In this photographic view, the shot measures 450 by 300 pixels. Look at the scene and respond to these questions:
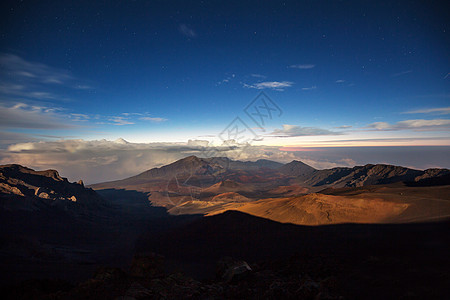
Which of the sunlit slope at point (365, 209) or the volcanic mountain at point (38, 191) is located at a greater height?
the sunlit slope at point (365, 209)

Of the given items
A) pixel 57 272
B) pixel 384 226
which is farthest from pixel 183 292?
pixel 384 226

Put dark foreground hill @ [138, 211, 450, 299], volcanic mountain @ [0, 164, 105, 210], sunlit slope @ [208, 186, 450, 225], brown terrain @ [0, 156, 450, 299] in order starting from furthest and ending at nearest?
volcanic mountain @ [0, 164, 105, 210] → sunlit slope @ [208, 186, 450, 225] → brown terrain @ [0, 156, 450, 299] → dark foreground hill @ [138, 211, 450, 299]

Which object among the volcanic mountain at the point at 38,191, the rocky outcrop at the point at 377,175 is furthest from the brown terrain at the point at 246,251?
the rocky outcrop at the point at 377,175

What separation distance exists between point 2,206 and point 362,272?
2835 inches

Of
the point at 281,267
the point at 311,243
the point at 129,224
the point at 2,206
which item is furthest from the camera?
the point at 129,224

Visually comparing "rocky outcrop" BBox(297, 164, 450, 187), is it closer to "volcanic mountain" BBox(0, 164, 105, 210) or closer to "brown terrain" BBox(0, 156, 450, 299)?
"brown terrain" BBox(0, 156, 450, 299)

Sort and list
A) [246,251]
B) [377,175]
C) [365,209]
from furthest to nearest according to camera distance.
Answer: [377,175]
[365,209]
[246,251]

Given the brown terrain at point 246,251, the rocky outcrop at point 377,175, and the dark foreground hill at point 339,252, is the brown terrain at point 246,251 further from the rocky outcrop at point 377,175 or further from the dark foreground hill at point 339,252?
the rocky outcrop at point 377,175

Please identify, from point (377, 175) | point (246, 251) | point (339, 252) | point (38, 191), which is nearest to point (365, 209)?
point (339, 252)

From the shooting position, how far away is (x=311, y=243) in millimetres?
22984

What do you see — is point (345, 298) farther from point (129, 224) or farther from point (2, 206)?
point (2, 206)

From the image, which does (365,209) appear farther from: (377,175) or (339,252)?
(377,175)

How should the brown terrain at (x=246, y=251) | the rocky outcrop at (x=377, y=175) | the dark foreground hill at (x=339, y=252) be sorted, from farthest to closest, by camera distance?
the rocky outcrop at (x=377, y=175) → the brown terrain at (x=246, y=251) → the dark foreground hill at (x=339, y=252)

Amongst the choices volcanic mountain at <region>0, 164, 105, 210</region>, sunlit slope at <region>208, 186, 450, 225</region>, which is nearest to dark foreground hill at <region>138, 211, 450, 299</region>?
sunlit slope at <region>208, 186, 450, 225</region>
